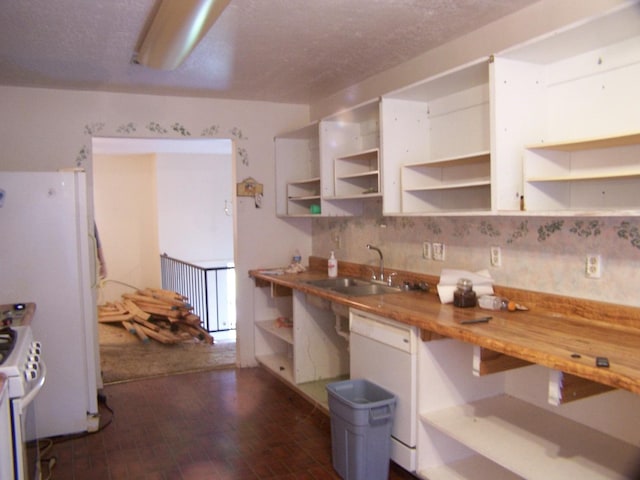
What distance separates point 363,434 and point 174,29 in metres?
2.12

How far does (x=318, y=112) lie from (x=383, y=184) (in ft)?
6.05

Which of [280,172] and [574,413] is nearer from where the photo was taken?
[574,413]

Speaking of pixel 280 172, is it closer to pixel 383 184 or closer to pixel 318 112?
pixel 318 112

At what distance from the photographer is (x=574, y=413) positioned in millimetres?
2451

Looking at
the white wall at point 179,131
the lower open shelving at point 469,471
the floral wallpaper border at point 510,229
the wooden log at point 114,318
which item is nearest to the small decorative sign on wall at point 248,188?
the white wall at point 179,131

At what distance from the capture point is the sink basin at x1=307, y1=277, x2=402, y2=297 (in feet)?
12.0

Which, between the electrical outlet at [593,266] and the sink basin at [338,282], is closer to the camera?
the electrical outlet at [593,266]

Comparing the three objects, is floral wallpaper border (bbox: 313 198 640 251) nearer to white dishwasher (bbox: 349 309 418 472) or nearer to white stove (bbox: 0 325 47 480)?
white dishwasher (bbox: 349 309 418 472)

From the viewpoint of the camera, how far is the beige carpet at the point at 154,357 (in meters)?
4.73

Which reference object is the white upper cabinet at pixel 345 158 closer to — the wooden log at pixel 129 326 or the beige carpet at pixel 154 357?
the beige carpet at pixel 154 357

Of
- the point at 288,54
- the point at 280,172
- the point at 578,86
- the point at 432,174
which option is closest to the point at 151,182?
the point at 280,172

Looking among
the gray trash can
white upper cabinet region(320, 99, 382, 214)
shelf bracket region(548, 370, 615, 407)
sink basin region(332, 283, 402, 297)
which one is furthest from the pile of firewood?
shelf bracket region(548, 370, 615, 407)

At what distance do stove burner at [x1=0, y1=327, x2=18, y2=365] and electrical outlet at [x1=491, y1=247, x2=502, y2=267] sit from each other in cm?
233

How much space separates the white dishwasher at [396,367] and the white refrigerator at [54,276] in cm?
184
